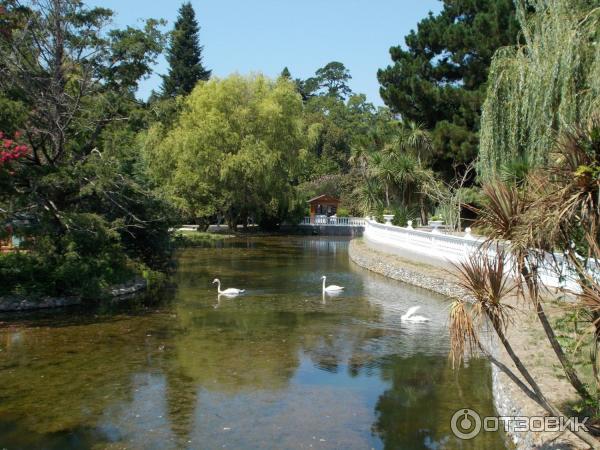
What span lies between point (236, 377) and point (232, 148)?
34098mm

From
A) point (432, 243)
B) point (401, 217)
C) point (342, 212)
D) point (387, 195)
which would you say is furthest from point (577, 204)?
point (342, 212)

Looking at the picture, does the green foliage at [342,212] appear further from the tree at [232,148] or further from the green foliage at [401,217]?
the green foliage at [401,217]

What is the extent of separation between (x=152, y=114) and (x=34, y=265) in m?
6.59

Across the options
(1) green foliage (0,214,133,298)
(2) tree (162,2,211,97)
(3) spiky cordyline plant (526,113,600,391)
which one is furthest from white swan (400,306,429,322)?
(2) tree (162,2,211,97)

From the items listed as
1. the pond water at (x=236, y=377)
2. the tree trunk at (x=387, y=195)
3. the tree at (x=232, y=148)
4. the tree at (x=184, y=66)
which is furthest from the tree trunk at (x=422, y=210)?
the tree at (x=184, y=66)

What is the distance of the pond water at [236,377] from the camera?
874 centimetres

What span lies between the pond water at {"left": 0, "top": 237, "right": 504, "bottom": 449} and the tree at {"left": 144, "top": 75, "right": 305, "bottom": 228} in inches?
947

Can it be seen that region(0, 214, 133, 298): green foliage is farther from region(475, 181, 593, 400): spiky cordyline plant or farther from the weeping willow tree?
region(475, 181, 593, 400): spiky cordyline plant

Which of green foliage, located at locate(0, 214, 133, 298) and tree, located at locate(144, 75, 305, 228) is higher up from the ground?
tree, located at locate(144, 75, 305, 228)

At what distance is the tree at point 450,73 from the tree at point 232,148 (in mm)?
11104

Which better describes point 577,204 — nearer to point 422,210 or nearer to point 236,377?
point 236,377

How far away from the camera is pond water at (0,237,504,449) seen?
8.74 m

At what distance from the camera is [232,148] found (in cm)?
4431

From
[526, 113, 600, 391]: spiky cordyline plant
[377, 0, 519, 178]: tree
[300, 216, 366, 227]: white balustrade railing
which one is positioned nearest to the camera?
[526, 113, 600, 391]: spiky cordyline plant
